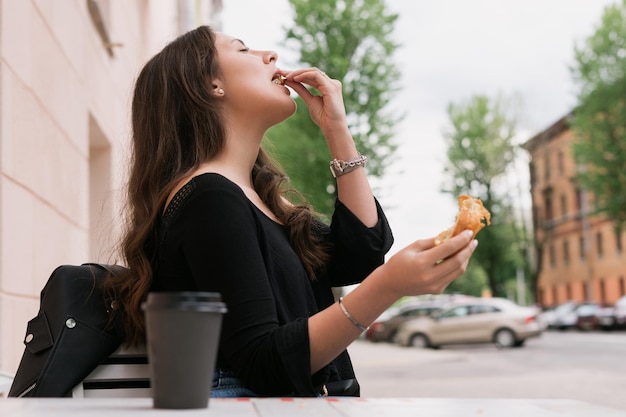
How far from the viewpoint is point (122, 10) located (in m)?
8.26

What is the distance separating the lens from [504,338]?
82.3 ft

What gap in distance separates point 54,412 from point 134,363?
80 centimetres

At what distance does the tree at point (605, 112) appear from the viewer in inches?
1265

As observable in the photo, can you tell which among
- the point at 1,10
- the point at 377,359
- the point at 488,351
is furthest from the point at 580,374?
the point at 1,10

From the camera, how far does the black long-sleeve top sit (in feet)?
6.10

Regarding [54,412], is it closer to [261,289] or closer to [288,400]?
[288,400]

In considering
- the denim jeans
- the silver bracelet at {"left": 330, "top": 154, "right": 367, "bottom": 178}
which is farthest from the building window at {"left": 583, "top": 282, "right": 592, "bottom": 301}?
the denim jeans

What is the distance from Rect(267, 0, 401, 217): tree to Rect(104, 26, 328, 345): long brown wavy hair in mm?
17301

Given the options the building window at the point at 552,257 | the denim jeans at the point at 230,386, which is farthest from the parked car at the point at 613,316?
the denim jeans at the point at 230,386

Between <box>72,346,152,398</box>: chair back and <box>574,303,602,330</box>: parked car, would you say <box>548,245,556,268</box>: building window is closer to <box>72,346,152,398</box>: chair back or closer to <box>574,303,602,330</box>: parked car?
<box>574,303,602,330</box>: parked car

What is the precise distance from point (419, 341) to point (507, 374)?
12138 mm

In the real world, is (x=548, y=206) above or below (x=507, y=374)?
below

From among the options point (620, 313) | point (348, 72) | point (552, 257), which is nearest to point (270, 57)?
point (348, 72)

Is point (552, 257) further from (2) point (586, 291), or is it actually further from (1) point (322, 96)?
(1) point (322, 96)
